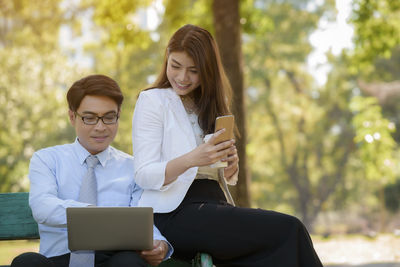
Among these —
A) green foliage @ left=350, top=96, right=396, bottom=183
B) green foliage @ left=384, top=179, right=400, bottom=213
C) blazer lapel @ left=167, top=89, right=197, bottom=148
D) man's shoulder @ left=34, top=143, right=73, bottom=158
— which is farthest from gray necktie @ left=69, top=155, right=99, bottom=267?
green foliage @ left=384, top=179, right=400, bottom=213

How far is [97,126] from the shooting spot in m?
3.55

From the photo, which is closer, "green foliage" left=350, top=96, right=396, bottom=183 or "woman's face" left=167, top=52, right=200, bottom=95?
"woman's face" left=167, top=52, right=200, bottom=95

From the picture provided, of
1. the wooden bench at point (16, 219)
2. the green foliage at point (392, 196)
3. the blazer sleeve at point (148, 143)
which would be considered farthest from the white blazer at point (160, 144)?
the green foliage at point (392, 196)

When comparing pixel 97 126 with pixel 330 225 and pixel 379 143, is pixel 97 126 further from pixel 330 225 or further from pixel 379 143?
pixel 330 225

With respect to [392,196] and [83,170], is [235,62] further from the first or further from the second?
[392,196]

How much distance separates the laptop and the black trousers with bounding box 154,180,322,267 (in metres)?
0.45

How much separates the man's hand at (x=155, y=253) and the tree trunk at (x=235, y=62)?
3.40 m

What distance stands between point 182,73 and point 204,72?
0.14 m

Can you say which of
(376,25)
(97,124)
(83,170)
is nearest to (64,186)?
(83,170)

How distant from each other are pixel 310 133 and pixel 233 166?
26015 millimetres

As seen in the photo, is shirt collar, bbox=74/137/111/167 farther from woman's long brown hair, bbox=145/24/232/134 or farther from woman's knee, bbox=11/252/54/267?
woman's knee, bbox=11/252/54/267

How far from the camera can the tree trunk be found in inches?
268

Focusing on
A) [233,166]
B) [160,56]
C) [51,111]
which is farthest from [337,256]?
[160,56]

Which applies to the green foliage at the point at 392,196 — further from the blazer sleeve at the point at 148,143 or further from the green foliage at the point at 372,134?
the blazer sleeve at the point at 148,143
